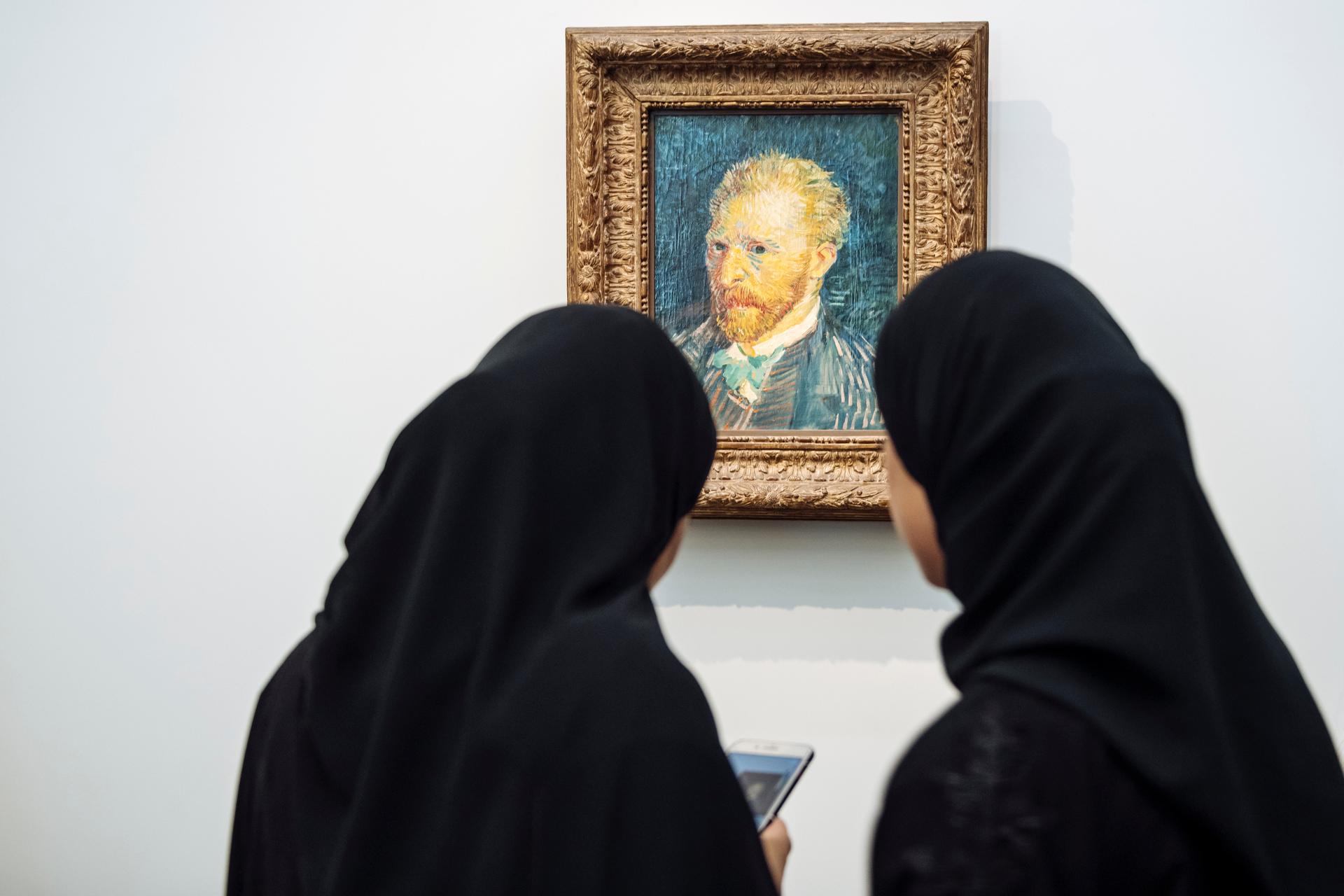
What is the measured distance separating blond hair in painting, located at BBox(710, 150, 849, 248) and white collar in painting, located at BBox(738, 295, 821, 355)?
0.12 m

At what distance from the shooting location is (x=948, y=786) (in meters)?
0.75

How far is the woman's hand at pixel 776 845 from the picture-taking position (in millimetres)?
1196

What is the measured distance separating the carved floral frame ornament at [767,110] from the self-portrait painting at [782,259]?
3 centimetres

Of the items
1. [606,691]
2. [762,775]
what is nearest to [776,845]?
[762,775]

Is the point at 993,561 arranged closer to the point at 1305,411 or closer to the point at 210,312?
the point at 1305,411

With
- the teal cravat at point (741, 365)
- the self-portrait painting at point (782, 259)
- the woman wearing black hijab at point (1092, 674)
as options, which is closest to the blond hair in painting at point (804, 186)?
the self-portrait painting at point (782, 259)

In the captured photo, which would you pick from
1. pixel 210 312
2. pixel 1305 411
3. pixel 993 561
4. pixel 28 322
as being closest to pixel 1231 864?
pixel 993 561

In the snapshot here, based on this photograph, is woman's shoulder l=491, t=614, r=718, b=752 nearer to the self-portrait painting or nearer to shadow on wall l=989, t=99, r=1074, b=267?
the self-portrait painting

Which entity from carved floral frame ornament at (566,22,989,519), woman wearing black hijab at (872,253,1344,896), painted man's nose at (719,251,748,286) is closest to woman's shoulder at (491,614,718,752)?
woman wearing black hijab at (872,253,1344,896)

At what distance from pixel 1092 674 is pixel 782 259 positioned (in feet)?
3.98

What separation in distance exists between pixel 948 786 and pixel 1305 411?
1.48 m

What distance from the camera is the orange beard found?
6.22 ft

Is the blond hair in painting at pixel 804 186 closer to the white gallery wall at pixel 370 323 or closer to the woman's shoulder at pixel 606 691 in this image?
the white gallery wall at pixel 370 323

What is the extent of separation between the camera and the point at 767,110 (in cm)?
189
